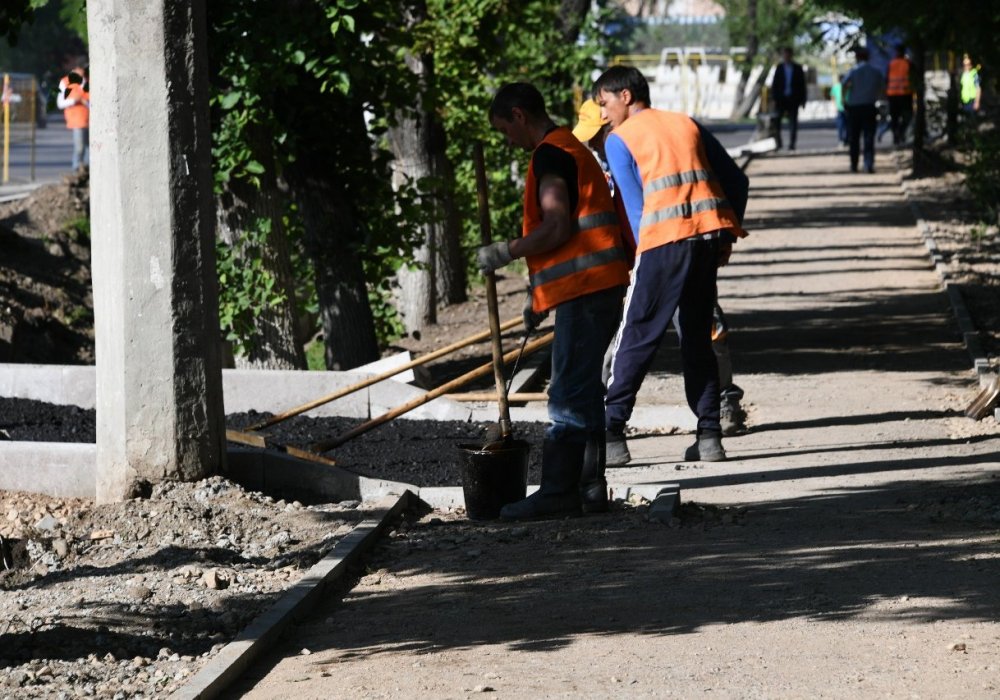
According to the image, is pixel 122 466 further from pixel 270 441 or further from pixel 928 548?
pixel 928 548

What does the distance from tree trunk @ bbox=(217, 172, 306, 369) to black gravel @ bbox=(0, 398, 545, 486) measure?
61.1 inches

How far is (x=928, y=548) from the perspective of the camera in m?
6.38

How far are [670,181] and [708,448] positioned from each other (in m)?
1.43

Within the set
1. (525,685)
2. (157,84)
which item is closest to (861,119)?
(157,84)

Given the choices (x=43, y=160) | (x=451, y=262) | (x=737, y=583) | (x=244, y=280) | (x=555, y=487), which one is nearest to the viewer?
(x=737, y=583)

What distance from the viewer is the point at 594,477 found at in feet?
23.6

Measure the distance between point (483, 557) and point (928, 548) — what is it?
5.78ft

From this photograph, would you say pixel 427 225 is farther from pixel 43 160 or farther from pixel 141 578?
pixel 43 160

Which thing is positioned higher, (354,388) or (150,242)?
(150,242)

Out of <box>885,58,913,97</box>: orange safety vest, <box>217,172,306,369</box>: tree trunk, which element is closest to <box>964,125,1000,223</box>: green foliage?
<box>217,172,306,369</box>: tree trunk

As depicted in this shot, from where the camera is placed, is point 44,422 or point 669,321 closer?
point 669,321

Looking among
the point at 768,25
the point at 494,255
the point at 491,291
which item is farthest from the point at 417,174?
the point at 768,25

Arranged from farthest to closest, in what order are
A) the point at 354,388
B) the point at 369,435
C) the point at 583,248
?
the point at 369,435, the point at 354,388, the point at 583,248

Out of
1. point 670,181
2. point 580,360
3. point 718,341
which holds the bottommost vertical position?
point 718,341
